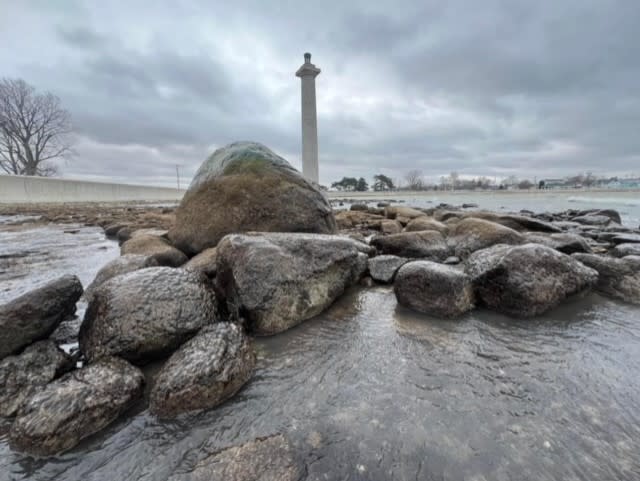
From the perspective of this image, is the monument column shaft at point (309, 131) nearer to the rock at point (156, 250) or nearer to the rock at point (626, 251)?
the rock at point (156, 250)

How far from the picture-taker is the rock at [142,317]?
2.01 metres

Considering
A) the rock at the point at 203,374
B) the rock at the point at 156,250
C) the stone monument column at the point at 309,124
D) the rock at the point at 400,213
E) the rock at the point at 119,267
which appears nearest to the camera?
the rock at the point at 203,374

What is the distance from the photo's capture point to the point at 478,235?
4.61 metres

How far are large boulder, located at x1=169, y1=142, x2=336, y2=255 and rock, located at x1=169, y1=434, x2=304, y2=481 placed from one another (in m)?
2.98

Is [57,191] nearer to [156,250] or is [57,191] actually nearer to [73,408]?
[156,250]

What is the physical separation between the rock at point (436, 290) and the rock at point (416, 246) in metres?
1.61

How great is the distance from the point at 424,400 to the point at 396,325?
936mm

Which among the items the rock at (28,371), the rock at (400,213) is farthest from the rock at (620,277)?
the rock at (400,213)

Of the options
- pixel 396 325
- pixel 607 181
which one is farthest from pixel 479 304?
pixel 607 181

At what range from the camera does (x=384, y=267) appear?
3.80 metres

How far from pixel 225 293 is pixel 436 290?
1966mm

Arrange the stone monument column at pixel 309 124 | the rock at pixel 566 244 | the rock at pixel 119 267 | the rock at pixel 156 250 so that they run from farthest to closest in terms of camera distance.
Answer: the stone monument column at pixel 309 124 → the rock at pixel 566 244 → the rock at pixel 156 250 → the rock at pixel 119 267

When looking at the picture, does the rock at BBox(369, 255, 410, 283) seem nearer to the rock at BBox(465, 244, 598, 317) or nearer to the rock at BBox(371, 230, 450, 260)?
the rock at BBox(371, 230, 450, 260)

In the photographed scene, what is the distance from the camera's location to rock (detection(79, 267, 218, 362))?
→ 6.59ft
